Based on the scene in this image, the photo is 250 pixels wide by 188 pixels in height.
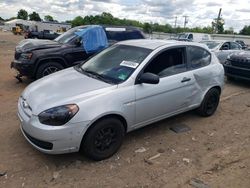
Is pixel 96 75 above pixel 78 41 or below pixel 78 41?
below

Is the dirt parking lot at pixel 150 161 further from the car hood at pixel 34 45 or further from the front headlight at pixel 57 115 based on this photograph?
the car hood at pixel 34 45

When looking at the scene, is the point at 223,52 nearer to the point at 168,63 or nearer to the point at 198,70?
the point at 198,70

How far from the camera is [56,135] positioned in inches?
145

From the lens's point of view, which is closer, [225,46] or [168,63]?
[168,63]

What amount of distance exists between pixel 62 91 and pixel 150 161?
63.7 inches

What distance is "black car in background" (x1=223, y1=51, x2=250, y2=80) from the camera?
912 cm

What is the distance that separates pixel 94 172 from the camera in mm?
3867

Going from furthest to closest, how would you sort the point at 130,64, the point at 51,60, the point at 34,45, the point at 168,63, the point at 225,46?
1. the point at 225,46
2. the point at 34,45
3. the point at 51,60
4. the point at 168,63
5. the point at 130,64

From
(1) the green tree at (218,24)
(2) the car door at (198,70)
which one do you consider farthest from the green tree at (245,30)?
(2) the car door at (198,70)

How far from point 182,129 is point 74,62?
14.8 ft

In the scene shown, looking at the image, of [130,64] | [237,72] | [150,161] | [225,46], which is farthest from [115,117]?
[225,46]

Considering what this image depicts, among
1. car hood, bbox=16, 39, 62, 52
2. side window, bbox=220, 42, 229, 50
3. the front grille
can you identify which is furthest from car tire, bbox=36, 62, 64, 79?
side window, bbox=220, 42, 229, 50

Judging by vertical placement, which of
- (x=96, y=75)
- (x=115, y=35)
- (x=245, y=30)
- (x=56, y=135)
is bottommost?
(x=245, y=30)

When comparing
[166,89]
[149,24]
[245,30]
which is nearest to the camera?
[166,89]
